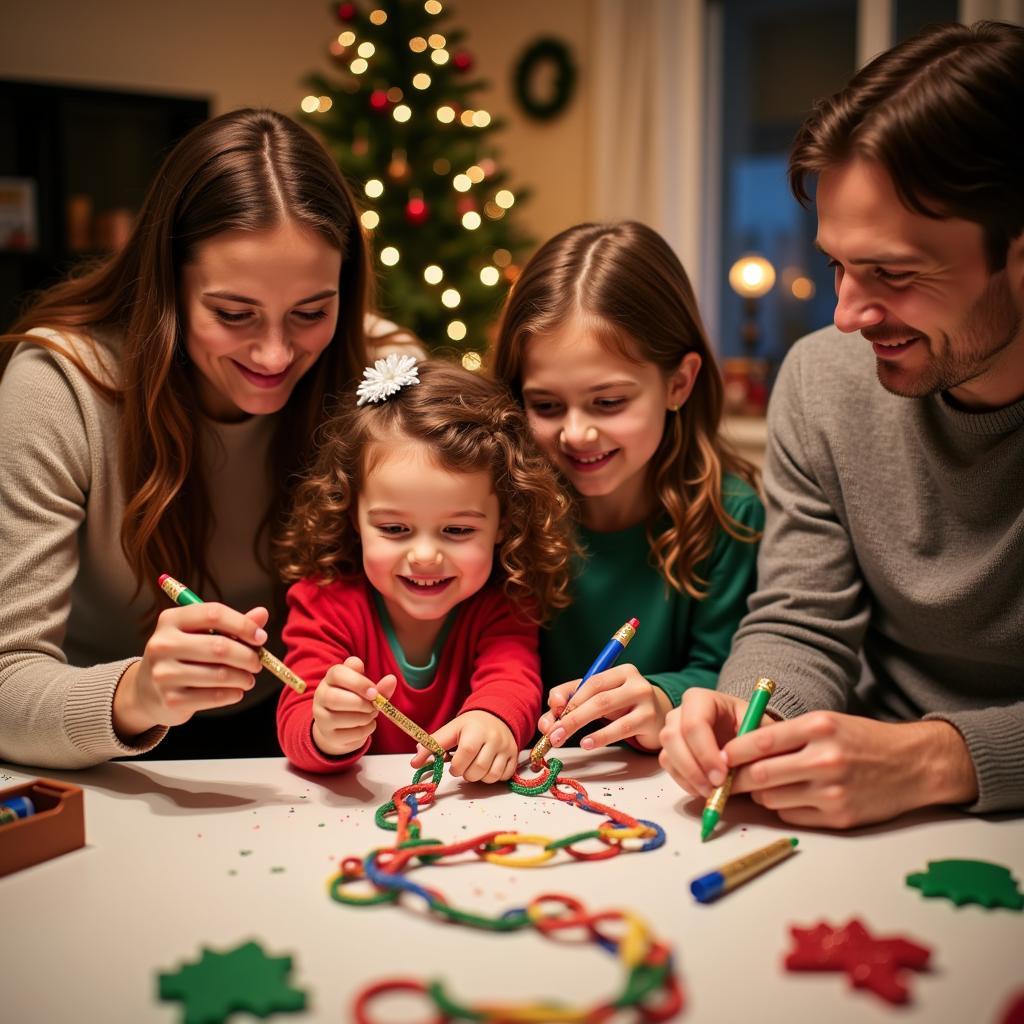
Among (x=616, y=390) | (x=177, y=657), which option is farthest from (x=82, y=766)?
(x=616, y=390)

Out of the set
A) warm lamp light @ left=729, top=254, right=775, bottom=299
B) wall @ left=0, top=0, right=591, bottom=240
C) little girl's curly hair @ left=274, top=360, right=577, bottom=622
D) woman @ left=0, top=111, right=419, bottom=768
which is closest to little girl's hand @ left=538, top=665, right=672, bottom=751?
little girl's curly hair @ left=274, top=360, right=577, bottom=622

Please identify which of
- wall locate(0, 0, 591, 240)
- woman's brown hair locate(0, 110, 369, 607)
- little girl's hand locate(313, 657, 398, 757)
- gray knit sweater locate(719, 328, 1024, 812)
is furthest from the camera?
wall locate(0, 0, 591, 240)

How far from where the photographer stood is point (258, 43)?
4.75 metres

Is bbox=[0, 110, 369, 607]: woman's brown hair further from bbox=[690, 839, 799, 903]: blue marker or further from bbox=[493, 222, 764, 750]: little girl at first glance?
bbox=[690, 839, 799, 903]: blue marker

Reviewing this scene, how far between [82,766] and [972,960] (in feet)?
Answer: 3.14

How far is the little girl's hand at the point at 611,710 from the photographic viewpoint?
1255mm

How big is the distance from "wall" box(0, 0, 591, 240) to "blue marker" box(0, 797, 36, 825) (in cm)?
405

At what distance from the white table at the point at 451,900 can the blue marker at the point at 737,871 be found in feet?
0.04

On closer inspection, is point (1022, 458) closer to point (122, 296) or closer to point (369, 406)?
point (369, 406)

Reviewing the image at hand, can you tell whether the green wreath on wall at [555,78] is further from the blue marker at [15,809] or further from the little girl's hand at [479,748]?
the blue marker at [15,809]

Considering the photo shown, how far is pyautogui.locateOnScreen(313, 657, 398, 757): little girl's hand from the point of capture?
119cm

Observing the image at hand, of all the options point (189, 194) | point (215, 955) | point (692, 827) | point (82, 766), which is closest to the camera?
point (215, 955)

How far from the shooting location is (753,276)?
4.71 m

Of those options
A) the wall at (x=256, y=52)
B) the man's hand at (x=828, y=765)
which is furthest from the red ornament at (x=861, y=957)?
the wall at (x=256, y=52)
